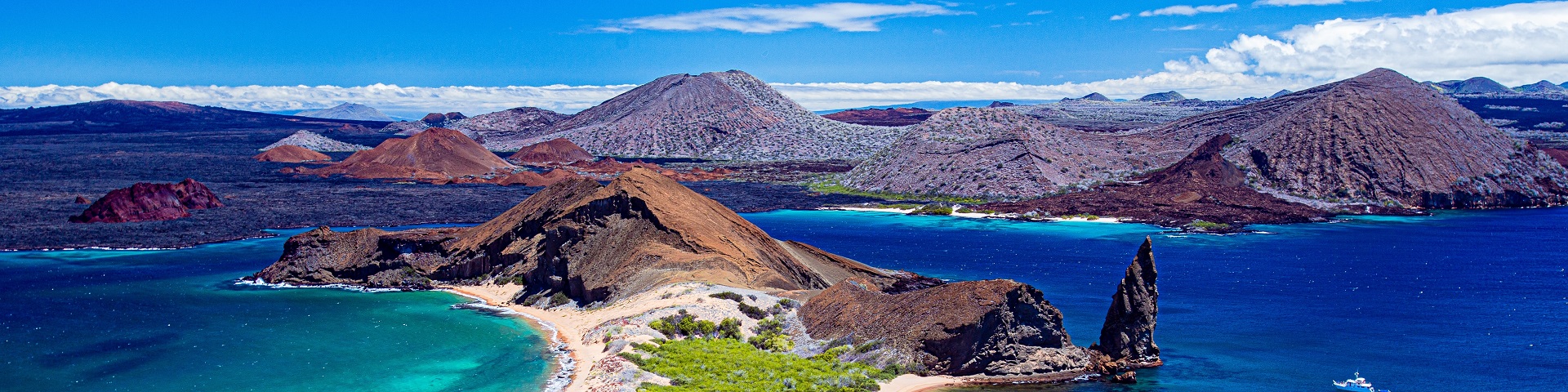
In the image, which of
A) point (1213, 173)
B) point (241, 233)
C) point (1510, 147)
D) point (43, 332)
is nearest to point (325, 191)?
point (241, 233)

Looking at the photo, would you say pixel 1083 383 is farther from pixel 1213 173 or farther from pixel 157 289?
pixel 1213 173

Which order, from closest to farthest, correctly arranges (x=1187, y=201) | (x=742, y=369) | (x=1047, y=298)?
(x=742, y=369)
(x=1047, y=298)
(x=1187, y=201)

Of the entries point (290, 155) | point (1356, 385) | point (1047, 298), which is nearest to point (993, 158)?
point (1047, 298)

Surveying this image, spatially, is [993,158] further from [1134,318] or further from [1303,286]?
[1134,318]

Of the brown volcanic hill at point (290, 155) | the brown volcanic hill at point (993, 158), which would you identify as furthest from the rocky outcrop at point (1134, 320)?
the brown volcanic hill at point (290, 155)

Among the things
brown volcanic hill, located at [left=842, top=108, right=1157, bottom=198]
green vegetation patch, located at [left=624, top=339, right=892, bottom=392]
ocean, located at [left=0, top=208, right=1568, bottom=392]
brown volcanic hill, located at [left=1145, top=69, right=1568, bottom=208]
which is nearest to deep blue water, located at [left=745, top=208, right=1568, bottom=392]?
ocean, located at [left=0, top=208, right=1568, bottom=392]

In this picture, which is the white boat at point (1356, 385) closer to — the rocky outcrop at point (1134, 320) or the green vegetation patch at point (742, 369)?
the rocky outcrop at point (1134, 320)

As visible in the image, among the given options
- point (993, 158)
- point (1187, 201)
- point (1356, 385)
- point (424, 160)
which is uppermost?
point (993, 158)
